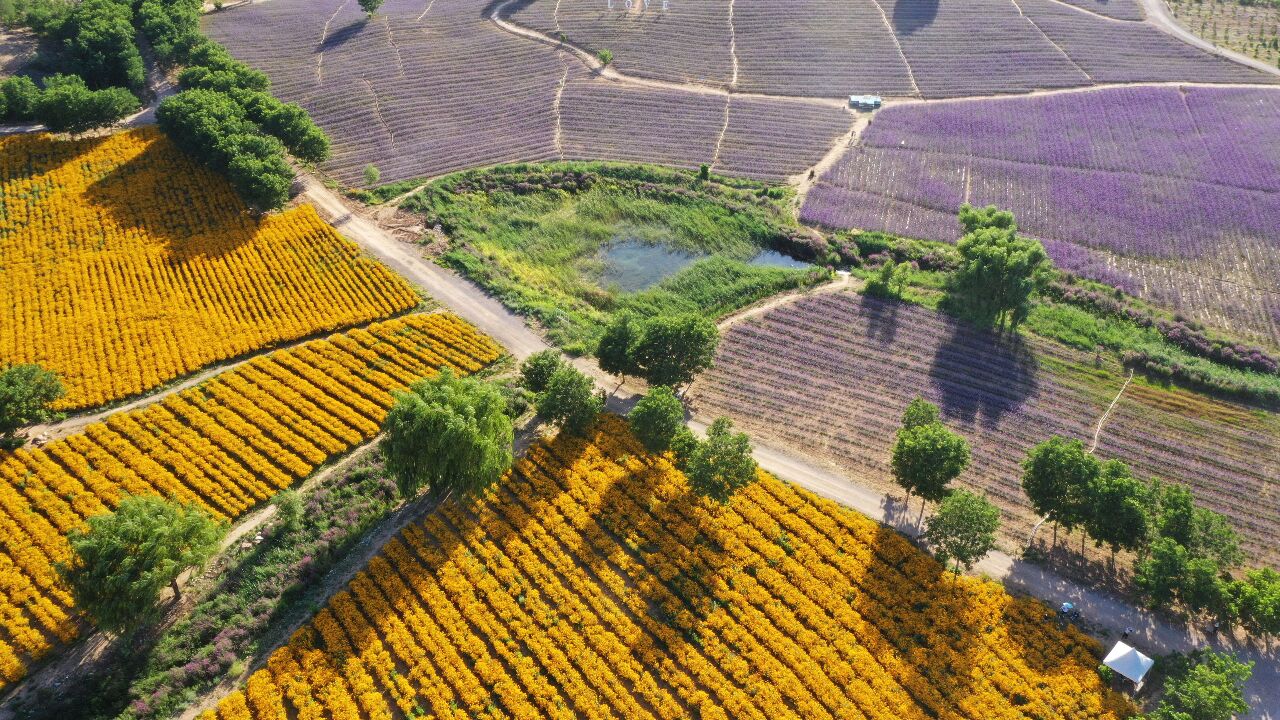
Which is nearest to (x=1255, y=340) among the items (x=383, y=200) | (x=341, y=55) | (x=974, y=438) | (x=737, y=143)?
(x=974, y=438)

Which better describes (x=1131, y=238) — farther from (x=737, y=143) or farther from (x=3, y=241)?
(x=3, y=241)

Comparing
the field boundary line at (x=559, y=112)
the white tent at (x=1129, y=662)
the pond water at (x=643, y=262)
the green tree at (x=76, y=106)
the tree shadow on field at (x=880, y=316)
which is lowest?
the white tent at (x=1129, y=662)

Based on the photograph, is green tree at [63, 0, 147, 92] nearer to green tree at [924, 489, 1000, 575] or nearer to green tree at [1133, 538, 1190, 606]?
green tree at [924, 489, 1000, 575]

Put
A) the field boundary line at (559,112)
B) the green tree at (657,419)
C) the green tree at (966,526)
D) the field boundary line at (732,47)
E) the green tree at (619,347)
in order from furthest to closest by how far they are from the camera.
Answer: the field boundary line at (732,47) < the field boundary line at (559,112) < the green tree at (619,347) < the green tree at (657,419) < the green tree at (966,526)

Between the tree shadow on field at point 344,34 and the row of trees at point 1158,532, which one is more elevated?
the tree shadow on field at point 344,34

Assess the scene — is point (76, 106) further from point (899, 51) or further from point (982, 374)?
point (899, 51)

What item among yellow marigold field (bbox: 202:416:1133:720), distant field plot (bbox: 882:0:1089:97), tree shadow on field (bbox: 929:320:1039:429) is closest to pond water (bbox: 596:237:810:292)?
tree shadow on field (bbox: 929:320:1039:429)

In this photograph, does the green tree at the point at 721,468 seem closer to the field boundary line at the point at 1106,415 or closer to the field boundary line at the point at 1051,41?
the field boundary line at the point at 1106,415

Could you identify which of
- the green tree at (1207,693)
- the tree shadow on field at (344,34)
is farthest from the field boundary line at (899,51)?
the green tree at (1207,693)

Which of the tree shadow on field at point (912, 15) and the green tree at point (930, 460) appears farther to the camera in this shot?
the tree shadow on field at point (912, 15)
